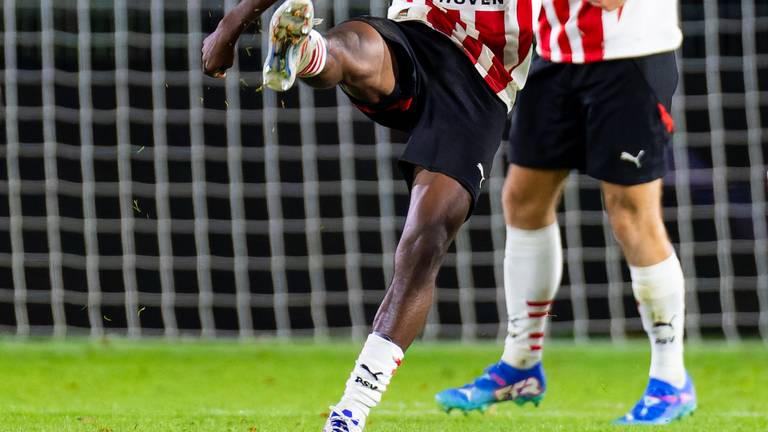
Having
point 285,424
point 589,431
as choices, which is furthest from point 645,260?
point 285,424

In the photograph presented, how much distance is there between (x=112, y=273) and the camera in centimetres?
668

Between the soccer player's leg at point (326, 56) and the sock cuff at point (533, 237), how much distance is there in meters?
1.06

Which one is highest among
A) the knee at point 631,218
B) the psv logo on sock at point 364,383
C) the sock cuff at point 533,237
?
the knee at point 631,218

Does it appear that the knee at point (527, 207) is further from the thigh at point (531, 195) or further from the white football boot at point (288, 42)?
the white football boot at point (288, 42)

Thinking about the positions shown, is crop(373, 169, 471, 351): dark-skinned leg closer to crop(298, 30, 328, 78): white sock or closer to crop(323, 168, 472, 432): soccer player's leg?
crop(323, 168, 472, 432): soccer player's leg

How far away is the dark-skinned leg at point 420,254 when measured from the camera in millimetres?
2547

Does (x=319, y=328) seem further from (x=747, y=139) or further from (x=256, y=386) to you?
(x=747, y=139)

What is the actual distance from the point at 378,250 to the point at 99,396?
2.99 meters

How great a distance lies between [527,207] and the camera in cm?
361

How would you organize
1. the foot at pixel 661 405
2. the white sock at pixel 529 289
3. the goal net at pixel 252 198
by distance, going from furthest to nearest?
1. the goal net at pixel 252 198
2. the white sock at pixel 529 289
3. the foot at pixel 661 405

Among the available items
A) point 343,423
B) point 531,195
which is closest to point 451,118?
point 343,423

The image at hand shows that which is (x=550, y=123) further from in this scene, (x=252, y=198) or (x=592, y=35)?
(x=252, y=198)

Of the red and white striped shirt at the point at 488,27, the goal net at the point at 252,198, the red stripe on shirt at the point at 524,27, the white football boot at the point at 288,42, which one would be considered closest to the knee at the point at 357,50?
the white football boot at the point at 288,42

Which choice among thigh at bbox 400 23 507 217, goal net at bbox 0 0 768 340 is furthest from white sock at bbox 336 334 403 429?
goal net at bbox 0 0 768 340
